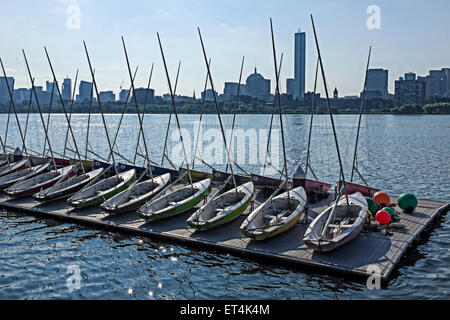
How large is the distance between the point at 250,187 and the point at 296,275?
8132 millimetres

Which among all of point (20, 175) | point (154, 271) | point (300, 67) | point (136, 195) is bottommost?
point (154, 271)

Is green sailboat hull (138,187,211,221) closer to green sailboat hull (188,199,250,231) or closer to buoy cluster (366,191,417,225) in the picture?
green sailboat hull (188,199,250,231)

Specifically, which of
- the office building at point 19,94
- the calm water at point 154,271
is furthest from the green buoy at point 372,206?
the office building at point 19,94

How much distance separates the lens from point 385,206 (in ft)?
72.5

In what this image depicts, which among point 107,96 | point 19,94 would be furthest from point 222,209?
point 107,96

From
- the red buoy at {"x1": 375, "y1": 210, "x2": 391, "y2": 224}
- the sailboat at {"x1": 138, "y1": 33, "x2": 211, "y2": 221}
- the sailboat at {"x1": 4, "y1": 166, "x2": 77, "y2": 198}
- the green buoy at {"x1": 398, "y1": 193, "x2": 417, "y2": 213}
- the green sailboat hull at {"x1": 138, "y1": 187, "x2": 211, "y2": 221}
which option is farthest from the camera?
the sailboat at {"x1": 4, "y1": 166, "x2": 77, "y2": 198}

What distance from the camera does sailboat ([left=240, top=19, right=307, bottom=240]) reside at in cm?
1725

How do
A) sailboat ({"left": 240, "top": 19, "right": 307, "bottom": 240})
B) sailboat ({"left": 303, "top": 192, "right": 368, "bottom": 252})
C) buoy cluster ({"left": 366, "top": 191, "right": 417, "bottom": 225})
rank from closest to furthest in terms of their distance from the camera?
1. sailboat ({"left": 303, "top": 192, "right": 368, "bottom": 252})
2. sailboat ({"left": 240, "top": 19, "right": 307, "bottom": 240})
3. buoy cluster ({"left": 366, "top": 191, "right": 417, "bottom": 225})

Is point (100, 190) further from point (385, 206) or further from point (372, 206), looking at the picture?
point (385, 206)

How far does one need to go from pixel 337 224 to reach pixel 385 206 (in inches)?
198

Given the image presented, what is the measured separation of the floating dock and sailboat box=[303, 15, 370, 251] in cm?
51

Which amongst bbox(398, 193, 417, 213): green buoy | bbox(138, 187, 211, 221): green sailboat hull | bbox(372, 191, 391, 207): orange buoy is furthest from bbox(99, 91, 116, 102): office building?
bbox(398, 193, 417, 213): green buoy
